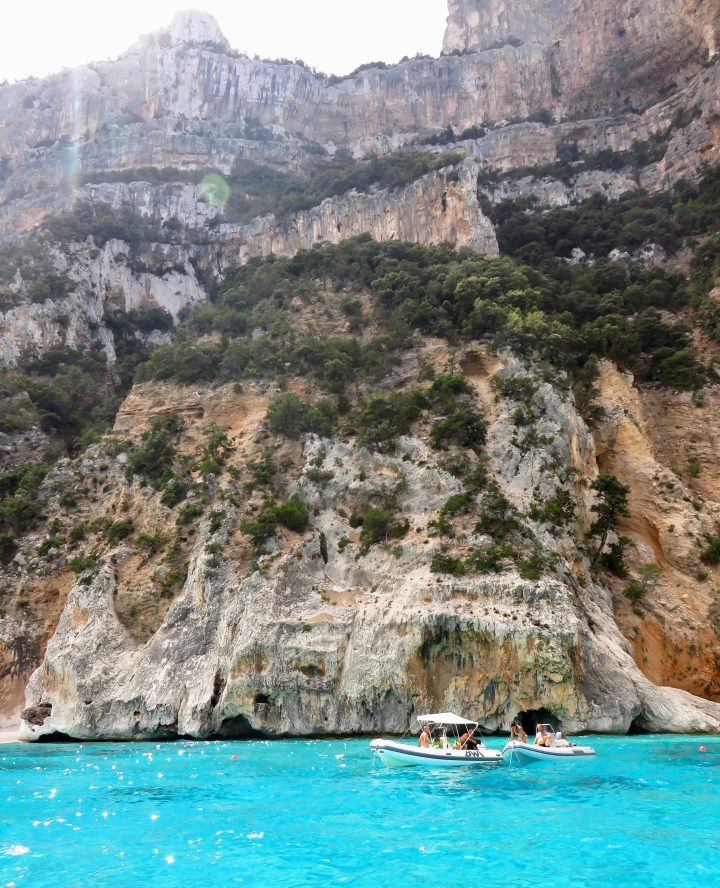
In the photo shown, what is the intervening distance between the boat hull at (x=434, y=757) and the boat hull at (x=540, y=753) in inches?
26.0

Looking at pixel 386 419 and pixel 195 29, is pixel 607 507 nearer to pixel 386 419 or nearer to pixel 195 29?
pixel 386 419

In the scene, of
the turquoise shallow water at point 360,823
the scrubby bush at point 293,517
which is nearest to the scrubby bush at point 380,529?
the scrubby bush at point 293,517

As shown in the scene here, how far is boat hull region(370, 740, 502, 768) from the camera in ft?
65.2

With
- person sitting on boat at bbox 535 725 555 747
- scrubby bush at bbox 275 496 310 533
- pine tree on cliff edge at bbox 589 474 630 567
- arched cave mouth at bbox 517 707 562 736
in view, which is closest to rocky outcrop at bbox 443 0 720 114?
pine tree on cliff edge at bbox 589 474 630 567

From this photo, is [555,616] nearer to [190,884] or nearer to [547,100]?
[190,884]

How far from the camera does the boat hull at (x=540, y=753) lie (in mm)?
20641

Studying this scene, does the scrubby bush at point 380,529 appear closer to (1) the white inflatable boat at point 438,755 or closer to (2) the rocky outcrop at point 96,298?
(1) the white inflatable boat at point 438,755

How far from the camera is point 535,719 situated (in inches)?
1053

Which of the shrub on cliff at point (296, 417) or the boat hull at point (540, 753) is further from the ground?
the shrub on cliff at point (296, 417)

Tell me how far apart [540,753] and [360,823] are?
29.5ft

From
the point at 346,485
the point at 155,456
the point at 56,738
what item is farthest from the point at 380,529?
the point at 56,738

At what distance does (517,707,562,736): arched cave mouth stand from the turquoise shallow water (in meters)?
3.79

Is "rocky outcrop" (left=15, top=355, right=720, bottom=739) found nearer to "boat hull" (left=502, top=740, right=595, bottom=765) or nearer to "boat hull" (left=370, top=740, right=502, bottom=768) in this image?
"boat hull" (left=502, top=740, right=595, bottom=765)

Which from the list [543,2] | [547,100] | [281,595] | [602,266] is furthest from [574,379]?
[543,2]
